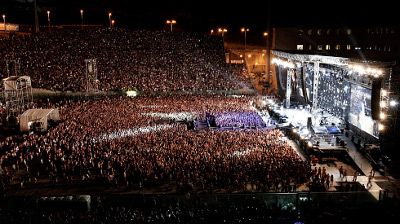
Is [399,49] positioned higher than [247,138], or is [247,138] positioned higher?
[399,49]

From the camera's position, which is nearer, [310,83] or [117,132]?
[117,132]

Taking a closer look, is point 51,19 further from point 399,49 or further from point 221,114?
point 399,49

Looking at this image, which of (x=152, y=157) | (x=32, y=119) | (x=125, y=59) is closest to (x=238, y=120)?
(x=152, y=157)

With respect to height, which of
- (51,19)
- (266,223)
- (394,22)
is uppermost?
(51,19)

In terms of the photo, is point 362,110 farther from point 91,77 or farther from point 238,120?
point 91,77

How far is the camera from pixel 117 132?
74.9ft

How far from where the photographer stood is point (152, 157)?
18.0 metres

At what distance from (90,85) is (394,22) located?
2571 centimetres

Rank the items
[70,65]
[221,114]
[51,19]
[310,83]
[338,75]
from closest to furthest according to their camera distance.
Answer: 1. [221,114]
2. [338,75]
3. [310,83]
4. [70,65]
5. [51,19]

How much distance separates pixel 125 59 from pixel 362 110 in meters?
27.8

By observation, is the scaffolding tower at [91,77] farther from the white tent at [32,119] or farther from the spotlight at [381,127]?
the spotlight at [381,127]

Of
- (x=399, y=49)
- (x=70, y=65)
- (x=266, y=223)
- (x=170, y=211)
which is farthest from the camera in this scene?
(x=70, y=65)

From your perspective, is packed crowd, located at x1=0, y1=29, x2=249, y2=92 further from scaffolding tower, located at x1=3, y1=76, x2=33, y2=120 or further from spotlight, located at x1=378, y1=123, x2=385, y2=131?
spotlight, located at x1=378, y1=123, x2=385, y2=131

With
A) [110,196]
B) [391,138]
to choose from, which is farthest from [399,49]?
[110,196]
